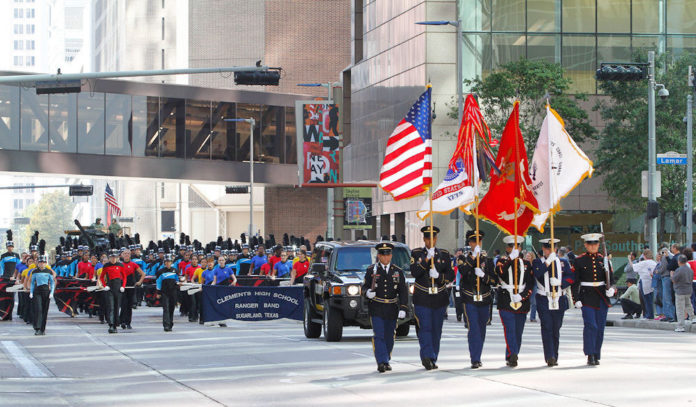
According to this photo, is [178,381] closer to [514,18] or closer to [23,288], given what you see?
[23,288]

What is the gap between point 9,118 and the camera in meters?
62.8

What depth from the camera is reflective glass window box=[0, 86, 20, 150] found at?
205 ft

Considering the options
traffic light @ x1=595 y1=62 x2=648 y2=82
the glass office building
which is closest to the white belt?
traffic light @ x1=595 y1=62 x2=648 y2=82

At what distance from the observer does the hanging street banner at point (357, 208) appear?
44.8 metres

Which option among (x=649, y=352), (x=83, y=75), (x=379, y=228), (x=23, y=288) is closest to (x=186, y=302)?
(x=23, y=288)

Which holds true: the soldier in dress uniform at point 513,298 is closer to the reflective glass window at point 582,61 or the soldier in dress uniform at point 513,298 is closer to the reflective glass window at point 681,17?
the reflective glass window at point 582,61

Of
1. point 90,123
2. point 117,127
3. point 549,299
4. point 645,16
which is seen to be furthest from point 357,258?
point 117,127

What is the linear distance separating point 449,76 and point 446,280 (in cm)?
3779

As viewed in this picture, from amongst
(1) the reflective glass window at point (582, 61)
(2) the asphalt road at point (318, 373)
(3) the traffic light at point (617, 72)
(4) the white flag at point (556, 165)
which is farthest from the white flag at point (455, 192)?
(1) the reflective glass window at point (582, 61)

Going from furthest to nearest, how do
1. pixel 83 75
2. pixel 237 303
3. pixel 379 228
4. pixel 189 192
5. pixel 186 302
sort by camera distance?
pixel 189 192
pixel 379 228
pixel 186 302
pixel 237 303
pixel 83 75

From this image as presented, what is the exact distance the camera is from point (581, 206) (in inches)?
2095

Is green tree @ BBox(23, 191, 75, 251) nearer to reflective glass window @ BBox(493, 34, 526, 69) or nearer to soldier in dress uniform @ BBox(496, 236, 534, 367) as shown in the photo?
reflective glass window @ BBox(493, 34, 526, 69)

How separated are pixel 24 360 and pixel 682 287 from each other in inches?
576

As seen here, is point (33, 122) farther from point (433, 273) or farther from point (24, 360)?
point (433, 273)
